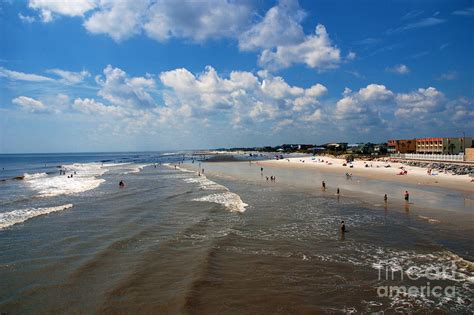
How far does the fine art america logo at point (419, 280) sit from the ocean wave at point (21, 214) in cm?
2256

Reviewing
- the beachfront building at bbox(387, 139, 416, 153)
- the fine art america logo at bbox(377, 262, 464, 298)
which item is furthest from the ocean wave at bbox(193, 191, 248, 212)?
the beachfront building at bbox(387, 139, 416, 153)

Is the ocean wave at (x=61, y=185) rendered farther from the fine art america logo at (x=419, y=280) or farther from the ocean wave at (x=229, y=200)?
the fine art america logo at (x=419, y=280)

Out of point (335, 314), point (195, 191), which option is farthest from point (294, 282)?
point (195, 191)

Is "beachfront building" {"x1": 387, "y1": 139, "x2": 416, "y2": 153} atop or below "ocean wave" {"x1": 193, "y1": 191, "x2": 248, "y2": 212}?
atop

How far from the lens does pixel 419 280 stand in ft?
40.8

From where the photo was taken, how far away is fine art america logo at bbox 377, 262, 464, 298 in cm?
1140

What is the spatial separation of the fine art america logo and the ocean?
0.04 metres

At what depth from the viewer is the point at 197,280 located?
1255cm

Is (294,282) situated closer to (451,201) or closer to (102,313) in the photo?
(102,313)

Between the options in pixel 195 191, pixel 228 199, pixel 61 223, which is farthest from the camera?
pixel 195 191

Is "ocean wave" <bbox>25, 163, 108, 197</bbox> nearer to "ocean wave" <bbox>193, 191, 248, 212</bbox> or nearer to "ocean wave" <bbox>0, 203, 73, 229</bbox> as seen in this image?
"ocean wave" <bbox>0, 203, 73, 229</bbox>

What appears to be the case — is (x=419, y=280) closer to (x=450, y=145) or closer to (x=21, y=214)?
(x=21, y=214)

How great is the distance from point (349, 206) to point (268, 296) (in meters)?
18.0

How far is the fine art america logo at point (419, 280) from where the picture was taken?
1140 cm
